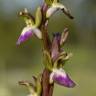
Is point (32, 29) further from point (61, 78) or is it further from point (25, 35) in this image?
point (61, 78)

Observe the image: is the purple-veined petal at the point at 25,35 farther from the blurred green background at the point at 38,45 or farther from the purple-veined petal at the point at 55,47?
the blurred green background at the point at 38,45

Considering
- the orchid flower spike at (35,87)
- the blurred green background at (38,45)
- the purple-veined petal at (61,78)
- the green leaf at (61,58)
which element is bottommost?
the blurred green background at (38,45)

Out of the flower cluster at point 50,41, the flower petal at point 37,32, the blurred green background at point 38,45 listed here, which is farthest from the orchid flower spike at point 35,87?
the blurred green background at point 38,45

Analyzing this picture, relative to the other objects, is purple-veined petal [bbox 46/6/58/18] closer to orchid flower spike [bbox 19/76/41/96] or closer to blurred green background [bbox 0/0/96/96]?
orchid flower spike [bbox 19/76/41/96]

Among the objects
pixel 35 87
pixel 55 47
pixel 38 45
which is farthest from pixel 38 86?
pixel 38 45

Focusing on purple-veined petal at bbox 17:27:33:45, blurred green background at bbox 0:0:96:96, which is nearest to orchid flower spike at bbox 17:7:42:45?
purple-veined petal at bbox 17:27:33:45
